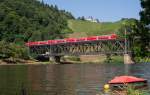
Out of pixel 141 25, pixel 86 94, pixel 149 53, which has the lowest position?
pixel 86 94

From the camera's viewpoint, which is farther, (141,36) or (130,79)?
(130,79)

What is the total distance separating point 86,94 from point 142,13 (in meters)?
28.4

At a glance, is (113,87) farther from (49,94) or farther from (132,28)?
(132,28)

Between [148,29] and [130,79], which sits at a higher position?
[148,29]

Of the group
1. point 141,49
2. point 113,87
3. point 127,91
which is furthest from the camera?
point 113,87

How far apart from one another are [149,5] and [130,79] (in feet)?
124

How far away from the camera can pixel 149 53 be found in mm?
36000

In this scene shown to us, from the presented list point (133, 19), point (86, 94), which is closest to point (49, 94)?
point (86, 94)

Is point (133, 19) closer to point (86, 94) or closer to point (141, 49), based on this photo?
point (141, 49)

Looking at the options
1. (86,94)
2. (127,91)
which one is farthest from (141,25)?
(86,94)

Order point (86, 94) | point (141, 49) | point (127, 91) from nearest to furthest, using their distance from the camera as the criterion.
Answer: point (127, 91) < point (141, 49) < point (86, 94)

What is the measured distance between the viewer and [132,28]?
36.1 meters

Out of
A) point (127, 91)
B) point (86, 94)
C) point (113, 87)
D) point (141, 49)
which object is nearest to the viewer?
point (127, 91)

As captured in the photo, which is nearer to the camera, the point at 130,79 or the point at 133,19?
the point at 133,19
